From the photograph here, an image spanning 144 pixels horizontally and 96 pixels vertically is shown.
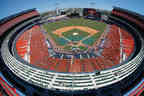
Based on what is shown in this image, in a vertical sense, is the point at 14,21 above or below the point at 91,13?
below

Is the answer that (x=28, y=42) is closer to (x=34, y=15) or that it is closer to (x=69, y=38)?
(x=69, y=38)

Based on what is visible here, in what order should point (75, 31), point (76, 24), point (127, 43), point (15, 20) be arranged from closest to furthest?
point (127, 43), point (75, 31), point (15, 20), point (76, 24)

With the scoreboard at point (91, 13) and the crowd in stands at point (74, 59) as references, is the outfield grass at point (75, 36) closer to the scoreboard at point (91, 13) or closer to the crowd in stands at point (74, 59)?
the crowd in stands at point (74, 59)

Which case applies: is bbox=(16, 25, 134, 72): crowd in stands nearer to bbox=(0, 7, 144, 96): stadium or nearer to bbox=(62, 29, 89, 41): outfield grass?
bbox=(0, 7, 144, 96): stadium

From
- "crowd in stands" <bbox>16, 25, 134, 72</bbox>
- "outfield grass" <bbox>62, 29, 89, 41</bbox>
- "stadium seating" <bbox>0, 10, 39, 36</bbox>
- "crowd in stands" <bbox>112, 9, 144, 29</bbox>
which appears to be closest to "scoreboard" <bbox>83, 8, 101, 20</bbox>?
"crowd in stands" <bbox>112, 9, 144, 29</bbox>

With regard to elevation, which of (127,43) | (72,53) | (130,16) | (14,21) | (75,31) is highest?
(130,16)

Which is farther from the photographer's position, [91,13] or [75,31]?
[91,13]

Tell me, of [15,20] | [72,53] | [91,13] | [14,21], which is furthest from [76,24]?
[14,21]

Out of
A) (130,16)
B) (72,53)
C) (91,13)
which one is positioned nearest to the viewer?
(72,53)

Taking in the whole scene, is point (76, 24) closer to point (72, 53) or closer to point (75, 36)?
point (75, 36)

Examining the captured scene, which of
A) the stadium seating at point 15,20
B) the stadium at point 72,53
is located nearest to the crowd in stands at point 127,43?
the stadium at point 72,53
